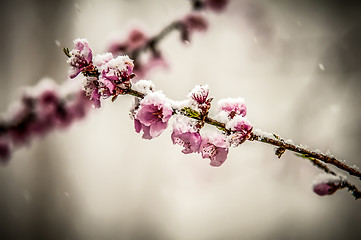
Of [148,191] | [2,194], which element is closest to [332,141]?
[148,191]

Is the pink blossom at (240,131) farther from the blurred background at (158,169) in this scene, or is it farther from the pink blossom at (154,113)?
the blurred background at (158,169)

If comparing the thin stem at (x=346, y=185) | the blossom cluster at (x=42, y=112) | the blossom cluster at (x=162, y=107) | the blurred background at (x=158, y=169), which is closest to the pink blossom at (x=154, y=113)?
the blossom cluster at (x=162, y=107)

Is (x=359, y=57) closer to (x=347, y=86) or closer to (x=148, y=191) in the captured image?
(x=347, y=86)

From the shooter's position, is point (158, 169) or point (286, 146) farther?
point (158, 169)

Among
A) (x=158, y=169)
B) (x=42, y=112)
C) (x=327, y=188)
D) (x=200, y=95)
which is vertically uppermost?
(x=158, y=169)

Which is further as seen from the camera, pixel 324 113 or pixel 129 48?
pixel 324 113

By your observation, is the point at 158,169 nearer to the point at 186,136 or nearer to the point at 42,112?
the point at 42,112

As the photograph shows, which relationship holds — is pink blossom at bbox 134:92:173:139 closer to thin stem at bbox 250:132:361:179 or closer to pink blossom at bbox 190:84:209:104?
pink blossom at bbox 190:84:209:104

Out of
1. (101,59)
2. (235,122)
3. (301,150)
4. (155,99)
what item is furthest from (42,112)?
(301,150)
